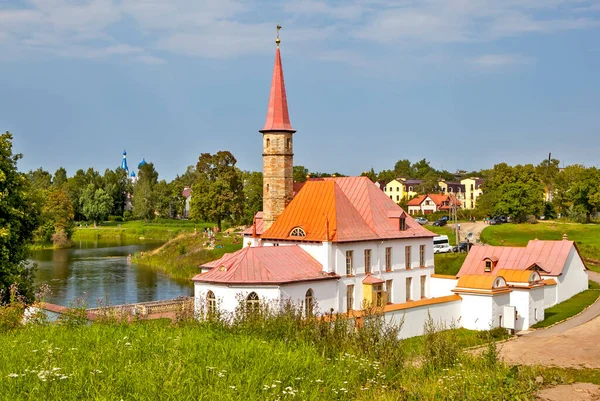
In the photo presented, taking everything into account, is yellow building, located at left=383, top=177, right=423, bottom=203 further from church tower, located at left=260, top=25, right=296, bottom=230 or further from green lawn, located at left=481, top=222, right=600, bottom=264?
church tower, located at left=260, top=25, right=296, bottom=230

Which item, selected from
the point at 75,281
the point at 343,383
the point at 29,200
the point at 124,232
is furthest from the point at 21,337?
the point at 124,232

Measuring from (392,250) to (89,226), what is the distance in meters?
82.5

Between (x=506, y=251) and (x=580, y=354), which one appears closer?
(x=580, y=354)

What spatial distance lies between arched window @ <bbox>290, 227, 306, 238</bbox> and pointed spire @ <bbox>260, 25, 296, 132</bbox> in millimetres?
6185

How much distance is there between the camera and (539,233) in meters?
64.1

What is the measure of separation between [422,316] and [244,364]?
19.1 m

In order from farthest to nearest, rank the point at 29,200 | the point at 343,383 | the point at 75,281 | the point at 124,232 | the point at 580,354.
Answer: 1. the point at 124,232
2. the point at 75,281
3. the point at 29,200
4. the point at 580,354
5. the point at 343,383

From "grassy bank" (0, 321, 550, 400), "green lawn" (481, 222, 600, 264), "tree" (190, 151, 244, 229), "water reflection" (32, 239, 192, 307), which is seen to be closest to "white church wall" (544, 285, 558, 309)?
"green lawn" (481, 222, 600, 264)

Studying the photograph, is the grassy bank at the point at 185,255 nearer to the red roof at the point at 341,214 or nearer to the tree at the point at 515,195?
the red roof at the point at 341,214

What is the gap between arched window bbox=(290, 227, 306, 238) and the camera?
3394cm

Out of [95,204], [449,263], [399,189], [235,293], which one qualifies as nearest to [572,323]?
[449,263]

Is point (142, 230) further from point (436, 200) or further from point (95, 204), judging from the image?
point (436, 200)

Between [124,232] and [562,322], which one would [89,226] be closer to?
[124,232]

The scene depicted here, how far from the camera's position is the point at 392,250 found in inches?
1436
